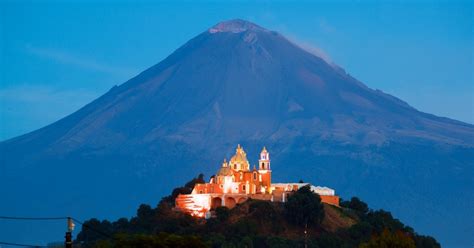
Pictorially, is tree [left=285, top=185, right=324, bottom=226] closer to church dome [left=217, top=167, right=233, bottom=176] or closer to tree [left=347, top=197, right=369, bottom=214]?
church dome [left=217, top=167, right=233, bottom=176]

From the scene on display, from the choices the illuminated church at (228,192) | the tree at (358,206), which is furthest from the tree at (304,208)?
the tree at (358,206)

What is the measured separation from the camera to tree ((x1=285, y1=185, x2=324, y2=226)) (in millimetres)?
124412

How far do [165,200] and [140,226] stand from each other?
10120 millimetres

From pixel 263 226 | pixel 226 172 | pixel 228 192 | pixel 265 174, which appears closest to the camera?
pixel 263 226

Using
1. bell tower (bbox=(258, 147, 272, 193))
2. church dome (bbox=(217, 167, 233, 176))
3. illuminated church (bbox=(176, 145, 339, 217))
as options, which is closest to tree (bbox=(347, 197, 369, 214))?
illuminated church (bbox=(176, 145, 339, 217))

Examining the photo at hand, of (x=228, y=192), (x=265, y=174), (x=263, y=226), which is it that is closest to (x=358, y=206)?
(x=265, y=174)

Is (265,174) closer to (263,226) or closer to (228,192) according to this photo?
(228,192)

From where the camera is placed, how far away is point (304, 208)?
12388 cm

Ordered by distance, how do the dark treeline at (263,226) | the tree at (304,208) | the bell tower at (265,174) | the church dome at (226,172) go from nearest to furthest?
the dark treeline at (263,226) → the tree at (304,208) → the church dome at (226,172) → the bell tower at (265,174)

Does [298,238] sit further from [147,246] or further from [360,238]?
[147,246]

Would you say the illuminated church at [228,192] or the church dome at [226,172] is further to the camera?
the church dome at [226,172]

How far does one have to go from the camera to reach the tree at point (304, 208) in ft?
408

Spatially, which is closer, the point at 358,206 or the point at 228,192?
the point at 228,192

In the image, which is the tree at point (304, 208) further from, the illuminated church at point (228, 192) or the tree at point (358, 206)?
the tree at point (358, 206)
